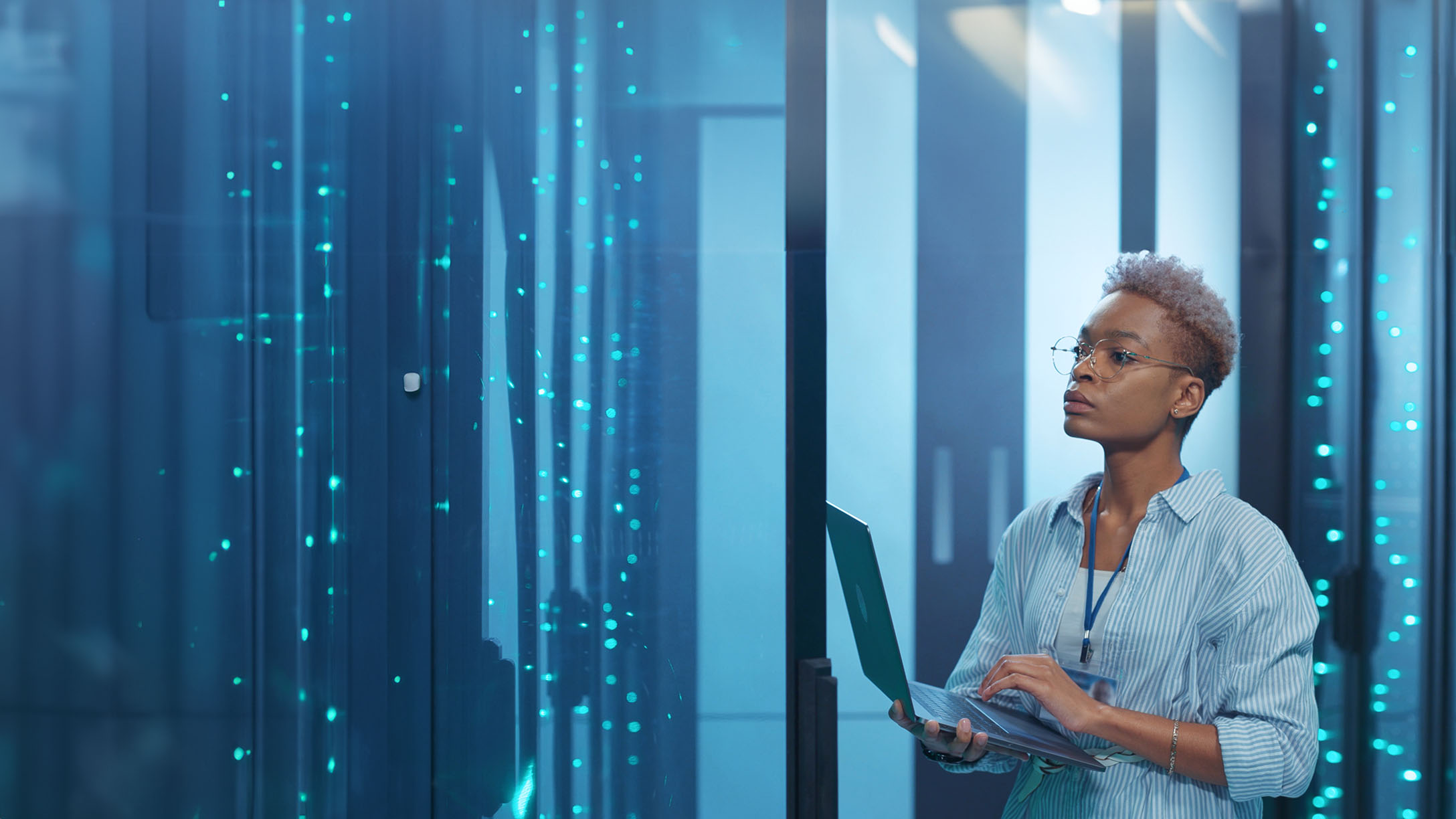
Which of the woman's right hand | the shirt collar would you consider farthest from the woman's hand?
the shirt collar

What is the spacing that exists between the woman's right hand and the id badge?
14 cm

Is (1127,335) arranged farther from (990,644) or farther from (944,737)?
(944,737)

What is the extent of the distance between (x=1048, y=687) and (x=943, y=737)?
129 millimetres

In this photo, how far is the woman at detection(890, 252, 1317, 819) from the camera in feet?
3.40

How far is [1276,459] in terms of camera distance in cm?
175

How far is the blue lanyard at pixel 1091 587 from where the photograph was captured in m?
1.13

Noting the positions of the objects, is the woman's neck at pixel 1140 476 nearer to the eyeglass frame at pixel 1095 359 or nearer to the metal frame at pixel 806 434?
the eyeglass frame at pixel 1095 359

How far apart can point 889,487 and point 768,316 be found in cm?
51

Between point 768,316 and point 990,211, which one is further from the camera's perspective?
point 990,211

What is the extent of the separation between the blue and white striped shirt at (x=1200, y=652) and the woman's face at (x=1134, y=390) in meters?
0.08

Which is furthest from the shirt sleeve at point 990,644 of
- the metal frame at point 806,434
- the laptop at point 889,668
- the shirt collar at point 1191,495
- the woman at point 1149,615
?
A: the metal frame at point 806,434

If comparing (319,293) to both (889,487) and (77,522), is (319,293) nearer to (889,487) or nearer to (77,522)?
(77,522)

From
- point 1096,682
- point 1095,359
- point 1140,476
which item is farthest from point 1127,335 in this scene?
point 1096,682

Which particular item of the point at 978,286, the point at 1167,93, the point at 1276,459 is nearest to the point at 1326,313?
the point at 1276,459
